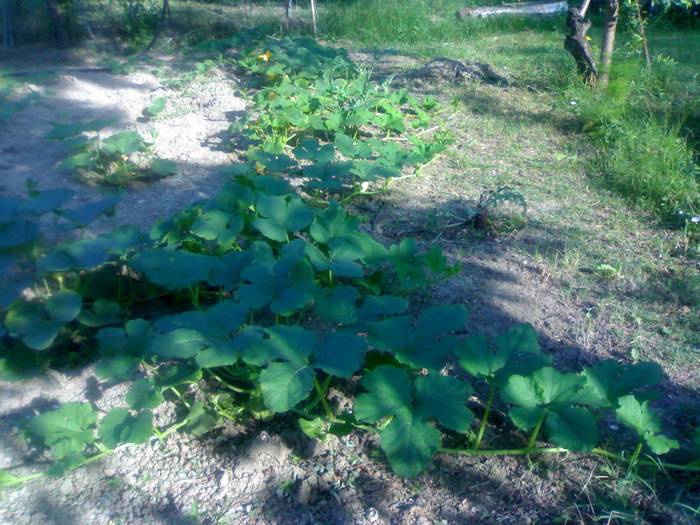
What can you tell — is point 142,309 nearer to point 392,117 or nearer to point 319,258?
point 319,258

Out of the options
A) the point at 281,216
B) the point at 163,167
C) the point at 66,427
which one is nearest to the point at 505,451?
the point at 281,216

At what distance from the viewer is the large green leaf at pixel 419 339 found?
66.4 inches

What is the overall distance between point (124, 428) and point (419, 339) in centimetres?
96

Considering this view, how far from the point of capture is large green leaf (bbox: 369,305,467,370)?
1686 millimetres

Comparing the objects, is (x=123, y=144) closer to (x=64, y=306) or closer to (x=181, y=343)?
(x=64, y=306)

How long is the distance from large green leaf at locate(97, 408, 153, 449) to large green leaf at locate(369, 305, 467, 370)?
74 centimetres


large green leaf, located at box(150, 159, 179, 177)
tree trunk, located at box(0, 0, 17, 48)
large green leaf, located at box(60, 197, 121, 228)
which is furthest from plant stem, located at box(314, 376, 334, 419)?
tree trunk, located at box(0, 0, 17, 48)

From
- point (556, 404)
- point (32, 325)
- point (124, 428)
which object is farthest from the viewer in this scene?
point (32, 325)

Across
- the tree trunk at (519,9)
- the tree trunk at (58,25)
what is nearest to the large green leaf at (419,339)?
the tree trunk at (58,25)

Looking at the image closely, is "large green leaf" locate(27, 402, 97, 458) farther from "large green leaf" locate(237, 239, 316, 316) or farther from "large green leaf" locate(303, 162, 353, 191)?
"large green leaf" locate(303, 162, 353, 191)

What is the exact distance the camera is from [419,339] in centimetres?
175

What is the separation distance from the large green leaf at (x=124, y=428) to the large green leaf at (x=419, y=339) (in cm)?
74

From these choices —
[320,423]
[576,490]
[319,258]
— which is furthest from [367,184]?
[576,490]

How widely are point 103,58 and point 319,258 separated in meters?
5.57
